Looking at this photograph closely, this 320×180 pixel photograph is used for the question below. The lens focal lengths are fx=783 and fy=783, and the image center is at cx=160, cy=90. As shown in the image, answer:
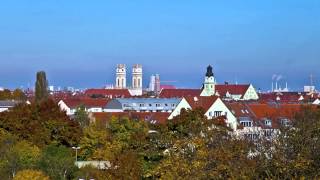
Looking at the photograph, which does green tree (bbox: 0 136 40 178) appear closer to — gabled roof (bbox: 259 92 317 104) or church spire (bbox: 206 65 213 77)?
gabled roof (bbox: 259 92 317 104)

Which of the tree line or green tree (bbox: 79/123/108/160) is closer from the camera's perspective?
the tree line

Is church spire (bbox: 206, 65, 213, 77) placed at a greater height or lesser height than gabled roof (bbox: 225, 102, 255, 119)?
greater

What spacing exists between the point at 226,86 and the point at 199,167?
404 feet

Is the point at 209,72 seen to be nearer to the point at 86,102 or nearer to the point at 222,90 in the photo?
the point at 222,90

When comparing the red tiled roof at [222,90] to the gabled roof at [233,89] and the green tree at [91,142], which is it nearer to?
the gabled roof at [233,89]

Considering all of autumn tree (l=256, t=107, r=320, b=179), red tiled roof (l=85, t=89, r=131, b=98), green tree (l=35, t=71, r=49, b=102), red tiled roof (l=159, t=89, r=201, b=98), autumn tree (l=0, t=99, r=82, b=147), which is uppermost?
red tiled roof (l=85, t=89, r=131, b=98)

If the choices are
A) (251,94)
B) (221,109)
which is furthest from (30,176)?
(251,94)

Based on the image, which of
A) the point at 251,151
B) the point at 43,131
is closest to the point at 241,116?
the point at 43,131

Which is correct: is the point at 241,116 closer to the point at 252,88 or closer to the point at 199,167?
the point at 199,167

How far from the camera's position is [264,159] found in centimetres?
2086

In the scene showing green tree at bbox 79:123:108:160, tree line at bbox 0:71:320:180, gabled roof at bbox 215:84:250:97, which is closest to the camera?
tree line at bbox 0:71:320:180

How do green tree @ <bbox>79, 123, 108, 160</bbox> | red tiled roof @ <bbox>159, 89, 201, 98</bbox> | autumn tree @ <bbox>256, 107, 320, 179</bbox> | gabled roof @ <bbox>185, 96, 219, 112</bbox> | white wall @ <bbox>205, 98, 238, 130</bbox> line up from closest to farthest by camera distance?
1. autumn tree @ <bbox>256, 107, 320, 179</bbox>
2. green tree @ <bbox>79, 123, 108, 160</bbox>
3. white wall @ <bbox>205, 98, 238, 130</bbox>
4. gabled roof @ <bbox>185, 96, 219, 112</bbox>
5. red tiled roof @ <bbox>159, 89, 201, 98</bbox>

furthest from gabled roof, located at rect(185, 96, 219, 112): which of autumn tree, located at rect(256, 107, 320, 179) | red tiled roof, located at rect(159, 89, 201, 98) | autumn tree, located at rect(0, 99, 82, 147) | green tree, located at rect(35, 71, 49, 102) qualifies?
red tiled roof, located at rect(159, 89, 201, 98)

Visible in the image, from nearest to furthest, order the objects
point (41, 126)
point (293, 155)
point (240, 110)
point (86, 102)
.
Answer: point (293, 155)
point (41, 126)
point (240, 110)
point (86, 102)
